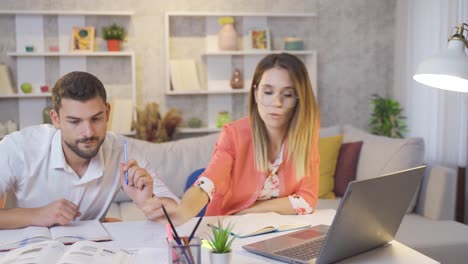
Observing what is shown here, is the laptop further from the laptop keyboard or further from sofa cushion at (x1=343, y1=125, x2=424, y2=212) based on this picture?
sofa cushion at (x1=343, y1=125, x2=424, y2=212)

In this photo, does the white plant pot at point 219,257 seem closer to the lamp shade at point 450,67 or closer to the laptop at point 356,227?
the laptop at point 356,227

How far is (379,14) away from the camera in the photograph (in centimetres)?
500

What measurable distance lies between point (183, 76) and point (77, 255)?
11.0 ft

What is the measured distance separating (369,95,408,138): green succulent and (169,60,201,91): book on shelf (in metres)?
1.45

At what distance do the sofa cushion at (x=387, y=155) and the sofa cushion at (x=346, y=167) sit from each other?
0.11 ft

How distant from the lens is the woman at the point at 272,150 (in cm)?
207

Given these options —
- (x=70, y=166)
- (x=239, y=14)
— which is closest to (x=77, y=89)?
(x=70, y=166)

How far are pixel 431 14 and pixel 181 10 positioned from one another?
187cm

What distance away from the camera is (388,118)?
476 cm

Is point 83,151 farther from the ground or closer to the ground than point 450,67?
closer to the ground

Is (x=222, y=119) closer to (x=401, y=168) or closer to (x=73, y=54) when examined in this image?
(x=73, y=54)

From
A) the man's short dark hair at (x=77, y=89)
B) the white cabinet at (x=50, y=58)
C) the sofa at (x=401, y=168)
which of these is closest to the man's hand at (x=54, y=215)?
the man's short dark hair at (x=77, y=89)

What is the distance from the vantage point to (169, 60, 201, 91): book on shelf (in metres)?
4.57

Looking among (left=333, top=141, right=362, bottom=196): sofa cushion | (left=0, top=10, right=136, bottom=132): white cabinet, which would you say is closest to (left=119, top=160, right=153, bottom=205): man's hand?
(left=333, top=141, right=362, bottom=196): sofa cushion
